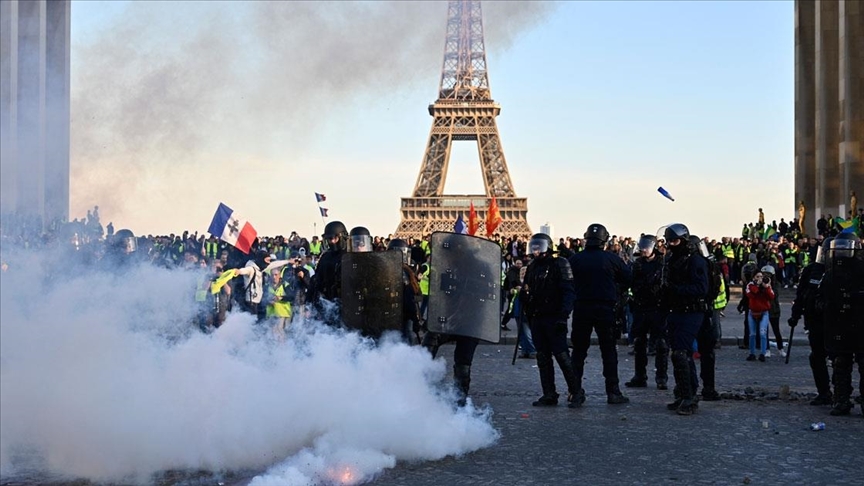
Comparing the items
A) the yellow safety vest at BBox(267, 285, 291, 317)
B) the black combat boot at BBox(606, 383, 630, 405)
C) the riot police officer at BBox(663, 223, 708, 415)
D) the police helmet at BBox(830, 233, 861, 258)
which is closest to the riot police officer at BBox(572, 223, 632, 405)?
the black combat boot at BBox(606, 383, 630, 405)

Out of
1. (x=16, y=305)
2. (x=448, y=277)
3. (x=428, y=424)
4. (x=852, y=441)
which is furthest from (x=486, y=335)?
(x=16, y=305)

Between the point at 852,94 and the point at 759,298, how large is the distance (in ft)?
76.5

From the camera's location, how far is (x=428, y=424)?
303 inches

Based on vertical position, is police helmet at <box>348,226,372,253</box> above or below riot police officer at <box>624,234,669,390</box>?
above

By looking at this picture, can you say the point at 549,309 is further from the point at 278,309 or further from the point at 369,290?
the point at 278,309

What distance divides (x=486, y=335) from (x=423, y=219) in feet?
204

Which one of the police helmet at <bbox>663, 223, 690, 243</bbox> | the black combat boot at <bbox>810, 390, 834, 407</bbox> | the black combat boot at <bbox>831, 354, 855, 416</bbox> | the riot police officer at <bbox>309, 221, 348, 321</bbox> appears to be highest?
the police helmet at <bbox>663, 223, 690, 243</bbox>

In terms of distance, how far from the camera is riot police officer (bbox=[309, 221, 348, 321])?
987 centimetres

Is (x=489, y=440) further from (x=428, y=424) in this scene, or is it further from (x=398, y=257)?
(x=398, y=257)

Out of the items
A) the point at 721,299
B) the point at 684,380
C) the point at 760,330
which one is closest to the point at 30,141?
the point at 684,380

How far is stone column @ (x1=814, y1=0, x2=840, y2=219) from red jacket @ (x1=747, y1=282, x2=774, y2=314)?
25908 millimetres

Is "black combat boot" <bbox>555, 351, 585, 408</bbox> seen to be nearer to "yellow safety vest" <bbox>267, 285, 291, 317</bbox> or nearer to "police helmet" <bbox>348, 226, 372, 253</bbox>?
"police helmet" <bbox>348, 226, 372, 253</bbox>

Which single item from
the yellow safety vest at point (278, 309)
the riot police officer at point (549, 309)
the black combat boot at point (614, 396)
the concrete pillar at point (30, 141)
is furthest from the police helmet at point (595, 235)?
the concrete pillar at point (30, 141)

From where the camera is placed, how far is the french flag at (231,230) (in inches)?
653
